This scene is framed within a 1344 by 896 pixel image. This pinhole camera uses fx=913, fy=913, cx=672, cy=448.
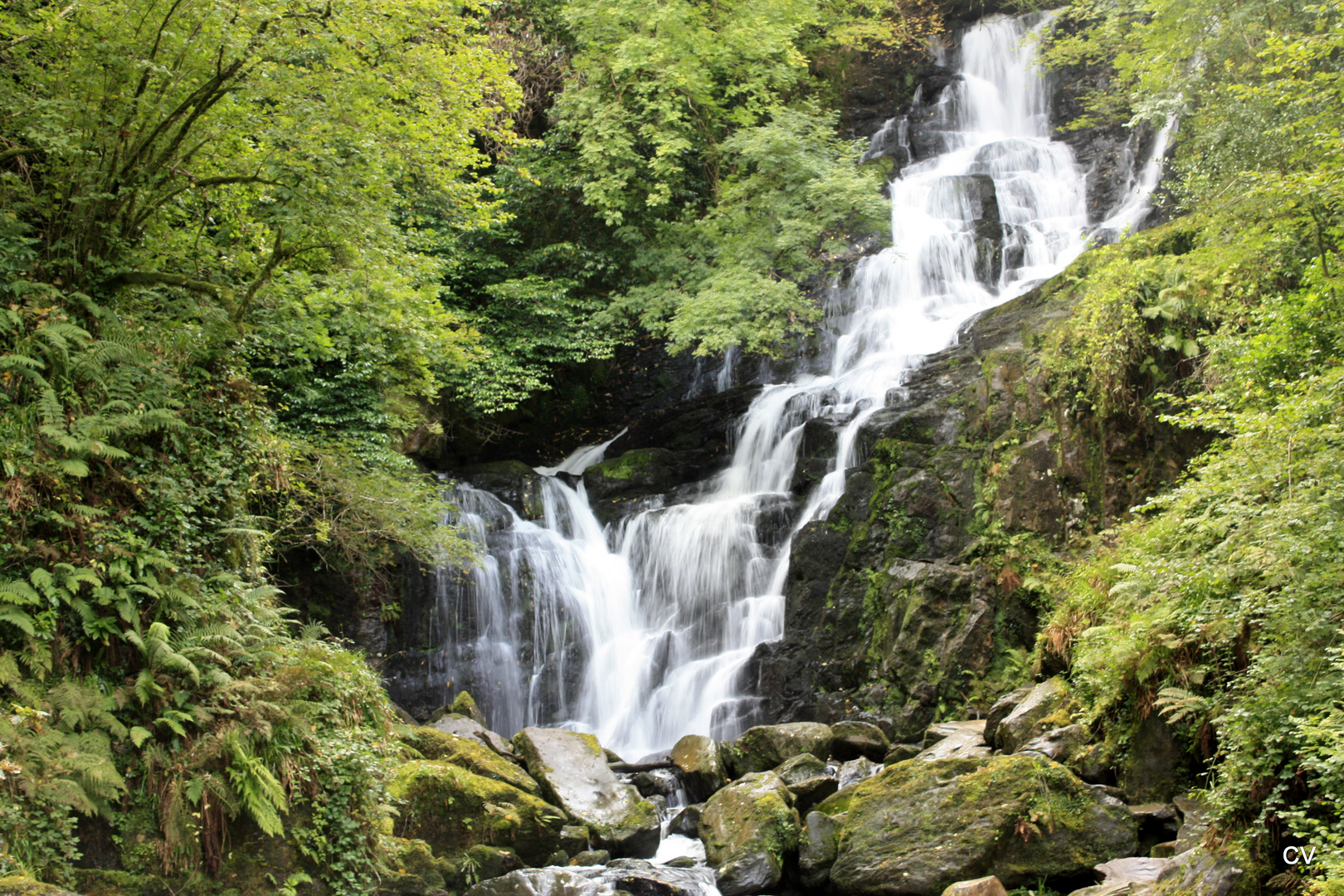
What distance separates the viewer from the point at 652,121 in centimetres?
1947

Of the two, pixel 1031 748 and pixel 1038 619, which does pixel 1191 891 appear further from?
pixel 1038 619

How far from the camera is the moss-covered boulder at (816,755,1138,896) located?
6.95m

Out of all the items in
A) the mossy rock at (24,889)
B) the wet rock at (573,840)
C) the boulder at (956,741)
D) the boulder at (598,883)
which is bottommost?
the boulder at (598,883)

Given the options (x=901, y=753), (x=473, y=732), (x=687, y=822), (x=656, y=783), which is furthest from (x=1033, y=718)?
(x=473, y=732)

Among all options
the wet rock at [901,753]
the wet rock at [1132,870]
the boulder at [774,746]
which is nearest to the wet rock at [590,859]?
the boulder at [774,746]

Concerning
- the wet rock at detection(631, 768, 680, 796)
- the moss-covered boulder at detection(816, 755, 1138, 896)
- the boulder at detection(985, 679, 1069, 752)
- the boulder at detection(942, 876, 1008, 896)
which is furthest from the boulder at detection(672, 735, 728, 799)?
the boulder at detection(942, 876, 1008, 896)

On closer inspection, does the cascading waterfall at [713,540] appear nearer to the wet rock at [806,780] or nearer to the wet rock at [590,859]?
the wet rock at [806,780]

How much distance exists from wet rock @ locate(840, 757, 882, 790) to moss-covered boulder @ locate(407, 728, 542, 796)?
3177 millimetres

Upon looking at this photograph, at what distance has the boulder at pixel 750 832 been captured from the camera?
8047mm

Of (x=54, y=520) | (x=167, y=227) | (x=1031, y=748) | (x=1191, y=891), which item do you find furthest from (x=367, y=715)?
(x=1191, y=891)

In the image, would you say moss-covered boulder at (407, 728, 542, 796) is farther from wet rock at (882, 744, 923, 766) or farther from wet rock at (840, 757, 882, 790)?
wet rock at (882, 744, 923, 766)

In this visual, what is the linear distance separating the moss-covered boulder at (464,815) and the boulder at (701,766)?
6.63 ft

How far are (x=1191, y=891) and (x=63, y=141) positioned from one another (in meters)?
9.56

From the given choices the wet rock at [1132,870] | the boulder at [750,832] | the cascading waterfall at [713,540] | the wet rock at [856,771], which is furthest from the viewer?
the cascading waterfall at [713,540]
